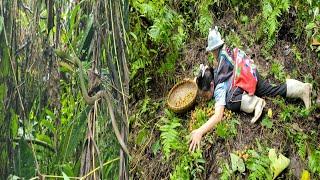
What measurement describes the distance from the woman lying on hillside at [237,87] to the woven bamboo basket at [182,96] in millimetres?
162

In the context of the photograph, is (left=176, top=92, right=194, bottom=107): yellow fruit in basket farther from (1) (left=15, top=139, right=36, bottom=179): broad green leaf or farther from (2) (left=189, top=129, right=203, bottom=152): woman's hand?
(1) (left=15, top=139, right=36, bottom=179): broad green leaf

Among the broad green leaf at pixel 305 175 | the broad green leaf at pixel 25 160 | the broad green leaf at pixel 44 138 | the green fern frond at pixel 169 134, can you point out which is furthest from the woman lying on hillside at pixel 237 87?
the broad green leaf at pixel 25 160

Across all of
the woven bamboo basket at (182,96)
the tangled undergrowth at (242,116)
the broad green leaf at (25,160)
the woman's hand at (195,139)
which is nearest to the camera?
the broad green leaf at (25,160)

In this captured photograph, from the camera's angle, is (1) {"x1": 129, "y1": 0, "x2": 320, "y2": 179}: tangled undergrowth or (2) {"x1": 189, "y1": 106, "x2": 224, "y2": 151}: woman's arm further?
(2) {"x1": 189, "y1": 106, "x2": 224, "y2": 151}: woman's arm

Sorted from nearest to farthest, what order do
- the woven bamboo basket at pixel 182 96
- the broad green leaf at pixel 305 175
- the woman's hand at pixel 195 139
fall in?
the broad green leaf at pixel 305 175 → the woman's hand at pixel 195 139 → the woven bamboo basket at pixel 182 96

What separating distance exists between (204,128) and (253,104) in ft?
1.26

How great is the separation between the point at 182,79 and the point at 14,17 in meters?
3.22

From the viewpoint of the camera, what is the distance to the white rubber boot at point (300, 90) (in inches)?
147

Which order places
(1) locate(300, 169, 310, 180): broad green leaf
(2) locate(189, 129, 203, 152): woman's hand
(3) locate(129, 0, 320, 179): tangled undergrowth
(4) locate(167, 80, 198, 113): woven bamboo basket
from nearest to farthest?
1. (1) locate(300, 169, 310, 180): broad green leaf
2. (3) locate(129, 0, 320, 179): tangled undergrowth
3. (2) locate(189, 129, 203, 152): woman's hand
4. (4) locate(167, 80, 198, 113): woven bamboo basket

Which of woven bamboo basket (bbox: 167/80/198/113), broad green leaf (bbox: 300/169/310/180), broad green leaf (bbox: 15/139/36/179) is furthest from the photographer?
woven bamboo basket (bbox: 167/80/198/113)

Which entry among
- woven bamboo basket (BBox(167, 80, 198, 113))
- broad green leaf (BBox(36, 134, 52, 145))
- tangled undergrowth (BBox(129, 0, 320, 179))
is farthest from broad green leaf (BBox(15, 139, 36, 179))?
woven bamboo basket (BBox(167, 80, 198, 113))

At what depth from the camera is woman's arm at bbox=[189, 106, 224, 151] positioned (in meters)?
3.67

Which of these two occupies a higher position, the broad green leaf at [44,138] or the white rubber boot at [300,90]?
the broad green leaf at [44,138]

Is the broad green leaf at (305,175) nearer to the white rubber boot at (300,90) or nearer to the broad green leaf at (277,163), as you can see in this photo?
the broad green leaf at (277,163)
